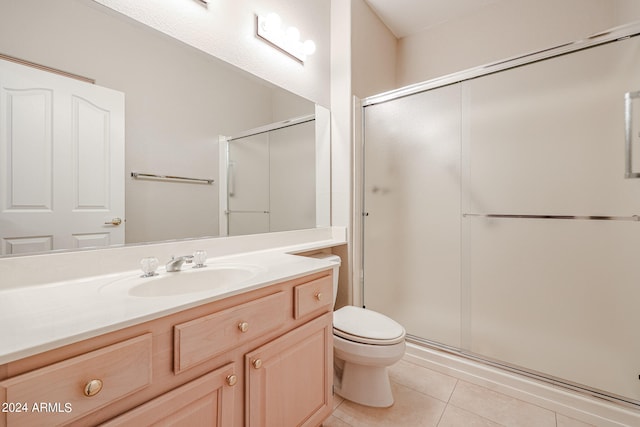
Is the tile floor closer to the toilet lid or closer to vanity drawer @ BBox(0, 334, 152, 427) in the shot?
the toilet lid

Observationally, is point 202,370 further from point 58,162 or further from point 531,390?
point 531,390

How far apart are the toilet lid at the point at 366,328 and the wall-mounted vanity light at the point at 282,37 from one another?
163cm

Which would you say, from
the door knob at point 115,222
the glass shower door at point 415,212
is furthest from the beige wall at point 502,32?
the door knob at point 115,222

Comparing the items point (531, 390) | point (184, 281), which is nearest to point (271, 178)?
point (184, 281)

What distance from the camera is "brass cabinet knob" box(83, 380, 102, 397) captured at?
0.56 meters

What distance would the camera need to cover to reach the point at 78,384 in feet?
1.84

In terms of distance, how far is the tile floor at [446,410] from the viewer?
4.53 feet

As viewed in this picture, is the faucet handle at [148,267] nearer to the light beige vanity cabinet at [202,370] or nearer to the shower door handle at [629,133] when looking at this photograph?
the light beige vanity cabinet at [202,370]

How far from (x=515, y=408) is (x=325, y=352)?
3.65 ft

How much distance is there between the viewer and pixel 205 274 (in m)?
1.13

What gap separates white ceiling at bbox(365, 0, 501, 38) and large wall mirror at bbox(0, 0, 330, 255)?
4.83 feet

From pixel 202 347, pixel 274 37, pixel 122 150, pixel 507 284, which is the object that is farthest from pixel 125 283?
pixel 507 284

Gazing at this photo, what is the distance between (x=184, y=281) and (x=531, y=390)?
6.09 ft

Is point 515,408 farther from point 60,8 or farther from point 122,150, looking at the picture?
point 60,8
